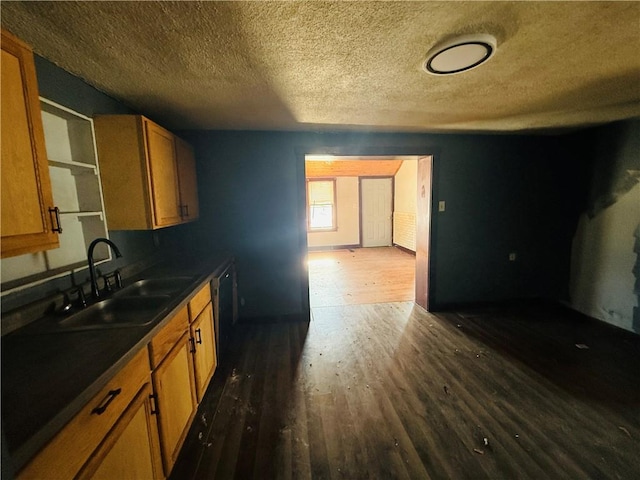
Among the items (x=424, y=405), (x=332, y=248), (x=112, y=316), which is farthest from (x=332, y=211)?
(x=112, y=316)

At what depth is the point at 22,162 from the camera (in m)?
0.94

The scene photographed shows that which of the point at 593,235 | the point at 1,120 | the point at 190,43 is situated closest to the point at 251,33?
the point at 190,43

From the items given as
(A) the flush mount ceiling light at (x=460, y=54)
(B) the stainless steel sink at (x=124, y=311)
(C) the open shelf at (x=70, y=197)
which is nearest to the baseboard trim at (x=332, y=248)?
(B) the stainless steel sink at (x=124, y=311)

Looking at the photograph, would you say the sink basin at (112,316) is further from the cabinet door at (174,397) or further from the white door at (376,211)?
the white door at (376,211)

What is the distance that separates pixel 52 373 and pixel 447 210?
361cm

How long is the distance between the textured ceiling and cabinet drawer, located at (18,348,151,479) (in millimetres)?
1460

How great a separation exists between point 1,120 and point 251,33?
0.99 m

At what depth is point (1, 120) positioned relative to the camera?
88 cm

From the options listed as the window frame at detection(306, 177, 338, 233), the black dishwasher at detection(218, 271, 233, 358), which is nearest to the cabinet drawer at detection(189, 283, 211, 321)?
the black dishwasher at detection(218, 271, 233, 358)

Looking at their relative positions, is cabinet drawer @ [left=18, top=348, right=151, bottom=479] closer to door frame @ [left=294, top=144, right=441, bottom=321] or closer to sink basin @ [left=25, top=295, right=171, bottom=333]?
sink basin @ [left=25, top=295, right=171, bottom=333]

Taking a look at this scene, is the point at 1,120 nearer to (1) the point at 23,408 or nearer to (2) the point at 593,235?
(1) the point at 23,408

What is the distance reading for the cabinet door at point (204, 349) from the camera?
5.76 feet

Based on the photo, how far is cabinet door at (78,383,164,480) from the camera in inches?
34.1

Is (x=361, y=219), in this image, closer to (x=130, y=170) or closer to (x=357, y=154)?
(x=357, y=154)
